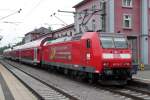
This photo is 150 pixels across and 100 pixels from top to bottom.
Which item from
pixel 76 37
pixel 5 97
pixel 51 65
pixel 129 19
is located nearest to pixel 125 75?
pixel 76 37

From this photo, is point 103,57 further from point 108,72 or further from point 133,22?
point 133,22

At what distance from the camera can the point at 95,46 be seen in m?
21.7

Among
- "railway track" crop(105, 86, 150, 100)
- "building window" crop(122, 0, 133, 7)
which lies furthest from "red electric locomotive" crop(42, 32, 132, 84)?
"building window" crop(122, 0, 133, 7)

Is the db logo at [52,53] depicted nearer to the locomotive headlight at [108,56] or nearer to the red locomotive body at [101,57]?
the red locomotive body at [101,57]

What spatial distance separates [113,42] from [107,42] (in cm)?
40

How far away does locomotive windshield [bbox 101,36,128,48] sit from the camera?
2191 cm

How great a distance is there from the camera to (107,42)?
22.1 metres

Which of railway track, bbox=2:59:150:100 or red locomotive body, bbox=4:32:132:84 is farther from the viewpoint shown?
red locomotive body, bbox=4:32:132:84

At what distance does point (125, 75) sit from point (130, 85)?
3.19ft

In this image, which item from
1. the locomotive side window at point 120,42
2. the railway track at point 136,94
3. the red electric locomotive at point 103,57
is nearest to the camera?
the railway track at point 136,94

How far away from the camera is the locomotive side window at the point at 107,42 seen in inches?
859

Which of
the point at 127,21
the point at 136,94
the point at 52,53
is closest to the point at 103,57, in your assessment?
the point at 136,94

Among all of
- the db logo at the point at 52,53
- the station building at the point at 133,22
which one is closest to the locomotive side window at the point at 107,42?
the db logo at the point at 52,53

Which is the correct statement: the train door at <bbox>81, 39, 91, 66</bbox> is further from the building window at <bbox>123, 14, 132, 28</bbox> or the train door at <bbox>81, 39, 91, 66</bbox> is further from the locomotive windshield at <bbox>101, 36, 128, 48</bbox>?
the building window at <bbox>123, 14, 132, 28</bbox>
